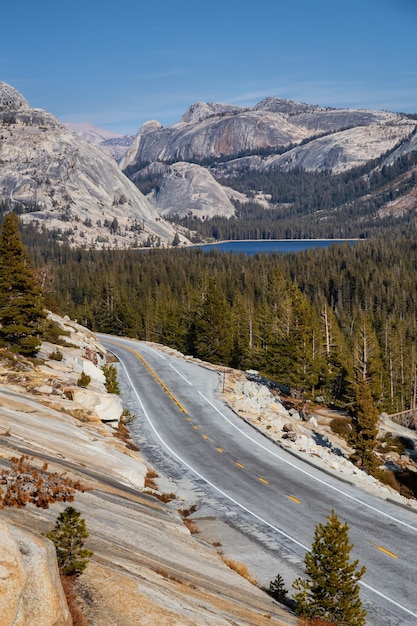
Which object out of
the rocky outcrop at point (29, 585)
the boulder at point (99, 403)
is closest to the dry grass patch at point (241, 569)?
the rocky outcrop at point (29, 585)

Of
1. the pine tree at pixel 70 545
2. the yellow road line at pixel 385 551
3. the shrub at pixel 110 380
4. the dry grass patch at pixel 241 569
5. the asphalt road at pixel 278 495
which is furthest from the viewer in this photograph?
the shrub at pixel 110 380

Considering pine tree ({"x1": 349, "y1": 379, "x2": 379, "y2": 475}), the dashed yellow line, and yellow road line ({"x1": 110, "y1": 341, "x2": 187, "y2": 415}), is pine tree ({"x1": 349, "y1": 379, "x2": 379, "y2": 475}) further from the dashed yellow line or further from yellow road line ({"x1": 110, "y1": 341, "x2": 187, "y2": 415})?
the dashed yellow line

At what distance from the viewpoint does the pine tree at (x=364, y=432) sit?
43.3m

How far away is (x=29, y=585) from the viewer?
9.61 meters

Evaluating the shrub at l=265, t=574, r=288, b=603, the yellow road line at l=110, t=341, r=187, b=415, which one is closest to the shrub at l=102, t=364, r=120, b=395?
the yellow road line at l=110, t=341, r=187, b=415

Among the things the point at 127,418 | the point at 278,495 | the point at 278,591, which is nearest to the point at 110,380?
the point at 127,418

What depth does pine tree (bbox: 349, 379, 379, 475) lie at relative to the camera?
142 ft

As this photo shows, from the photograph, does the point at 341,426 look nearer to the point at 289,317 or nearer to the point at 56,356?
the point at 289,317

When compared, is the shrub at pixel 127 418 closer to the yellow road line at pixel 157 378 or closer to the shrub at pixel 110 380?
the shrub at pixel 110 380

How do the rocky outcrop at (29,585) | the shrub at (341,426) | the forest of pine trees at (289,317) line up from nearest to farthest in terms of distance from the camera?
the rocky outcrop at (29,585)
the shrub at (341,426)
the forest of pine trees at (289,317)

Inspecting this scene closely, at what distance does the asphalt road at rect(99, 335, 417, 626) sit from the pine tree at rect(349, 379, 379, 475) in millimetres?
9027

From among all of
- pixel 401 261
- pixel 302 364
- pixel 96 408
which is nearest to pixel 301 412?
pixel 302 364

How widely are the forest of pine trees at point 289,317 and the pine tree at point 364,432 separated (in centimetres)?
873

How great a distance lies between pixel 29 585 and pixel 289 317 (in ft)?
186
